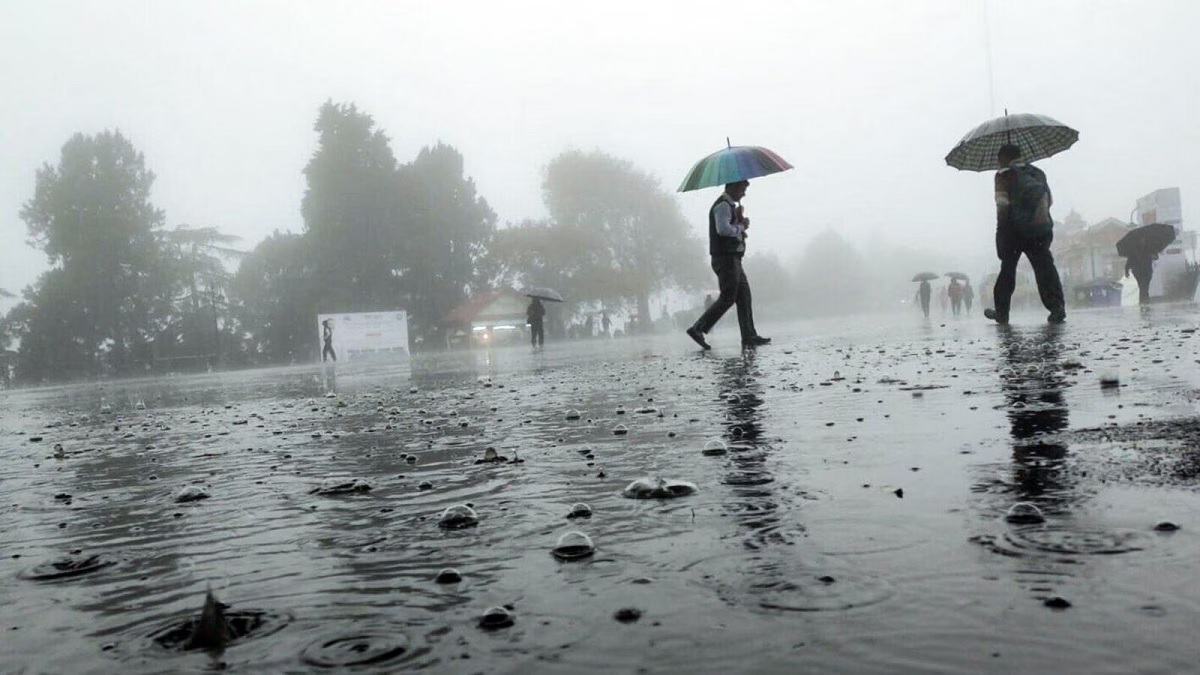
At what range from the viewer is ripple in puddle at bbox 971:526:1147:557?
184cm

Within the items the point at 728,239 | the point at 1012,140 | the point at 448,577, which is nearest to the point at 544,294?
the point at 1012,140

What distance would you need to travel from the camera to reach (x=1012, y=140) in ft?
46.3

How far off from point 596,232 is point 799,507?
71.2 metres

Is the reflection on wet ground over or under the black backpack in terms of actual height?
under

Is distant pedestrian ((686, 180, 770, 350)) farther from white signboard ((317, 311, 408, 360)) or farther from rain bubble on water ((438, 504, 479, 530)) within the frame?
white signboard ((317, 311, 408, 360))

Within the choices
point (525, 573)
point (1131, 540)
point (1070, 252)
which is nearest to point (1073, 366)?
point (1131, 540)

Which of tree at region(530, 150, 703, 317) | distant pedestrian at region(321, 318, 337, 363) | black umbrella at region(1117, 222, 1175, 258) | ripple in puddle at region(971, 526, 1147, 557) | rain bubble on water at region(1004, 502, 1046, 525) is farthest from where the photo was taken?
tree at region(530, 150, 703, 317)

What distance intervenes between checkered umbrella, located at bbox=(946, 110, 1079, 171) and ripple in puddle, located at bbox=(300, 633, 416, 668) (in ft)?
43.6

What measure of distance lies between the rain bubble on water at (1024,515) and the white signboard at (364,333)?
44371 mm

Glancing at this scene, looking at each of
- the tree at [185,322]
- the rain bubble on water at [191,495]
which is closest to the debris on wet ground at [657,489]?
the rain bubble on water at [191,495]

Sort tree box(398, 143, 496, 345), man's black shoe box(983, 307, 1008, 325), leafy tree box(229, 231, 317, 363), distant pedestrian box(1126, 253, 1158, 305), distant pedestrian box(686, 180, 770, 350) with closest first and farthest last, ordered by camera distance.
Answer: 1. distant pedestrian box(686, 180, 770, 350)
2. man's black shoe box(983, 307, 1008, 325)
3. distant pedestrian box(1126, 253, 1158, 305)
4. leafy tree box(229, 231, 317, 363)
5. tree box(398, 143, 496, 345)

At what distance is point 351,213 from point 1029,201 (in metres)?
54.4

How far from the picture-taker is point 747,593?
5.65 ft

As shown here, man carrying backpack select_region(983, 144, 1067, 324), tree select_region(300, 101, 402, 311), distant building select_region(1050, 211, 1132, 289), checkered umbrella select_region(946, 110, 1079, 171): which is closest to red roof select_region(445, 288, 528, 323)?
tree select_region(300, 101, 402, 311)
